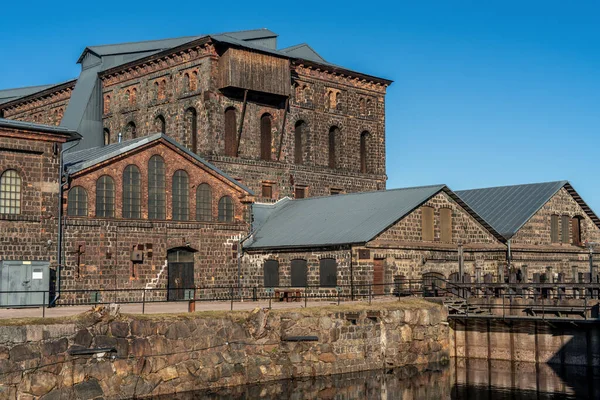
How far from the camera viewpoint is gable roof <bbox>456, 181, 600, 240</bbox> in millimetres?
46938

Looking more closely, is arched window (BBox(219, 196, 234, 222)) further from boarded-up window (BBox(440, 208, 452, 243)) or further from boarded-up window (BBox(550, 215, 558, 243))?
boarded-up window (BBox(550, 215, 558, 243))

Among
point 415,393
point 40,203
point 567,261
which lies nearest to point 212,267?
point 40,203

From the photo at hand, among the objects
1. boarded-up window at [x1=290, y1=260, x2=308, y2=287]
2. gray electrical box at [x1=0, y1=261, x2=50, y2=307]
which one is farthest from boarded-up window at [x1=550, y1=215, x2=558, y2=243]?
gray electrical box at [x1=0, y1=261, x2=50, y2=307]

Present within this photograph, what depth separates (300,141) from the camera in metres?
55.6

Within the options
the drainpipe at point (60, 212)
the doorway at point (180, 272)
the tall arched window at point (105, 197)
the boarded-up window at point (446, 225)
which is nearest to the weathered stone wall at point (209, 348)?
the boarded-up window at point (446, 225)

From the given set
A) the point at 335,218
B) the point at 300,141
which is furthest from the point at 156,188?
the point at 300,141

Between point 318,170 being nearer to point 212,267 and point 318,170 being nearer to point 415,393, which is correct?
point 212,267

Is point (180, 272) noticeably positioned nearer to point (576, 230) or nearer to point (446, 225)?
point (446, 225)

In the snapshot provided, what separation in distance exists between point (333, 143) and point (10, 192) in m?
27.1

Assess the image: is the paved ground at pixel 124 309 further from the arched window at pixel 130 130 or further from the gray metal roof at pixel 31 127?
the arched window at pixel 130 130

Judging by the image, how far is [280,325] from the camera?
28.3 meters

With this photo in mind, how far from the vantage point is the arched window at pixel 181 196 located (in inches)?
1603

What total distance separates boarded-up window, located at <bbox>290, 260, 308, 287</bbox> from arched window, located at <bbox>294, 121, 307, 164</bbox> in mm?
15452

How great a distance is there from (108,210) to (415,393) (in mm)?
17381
